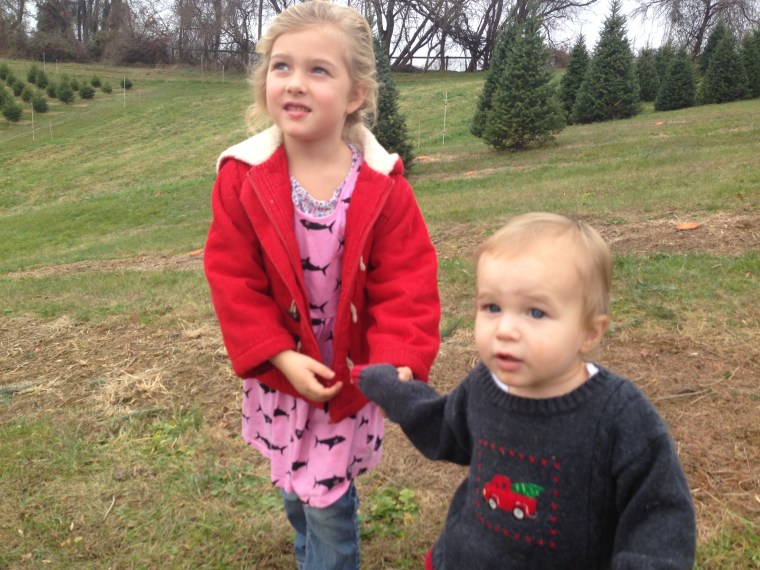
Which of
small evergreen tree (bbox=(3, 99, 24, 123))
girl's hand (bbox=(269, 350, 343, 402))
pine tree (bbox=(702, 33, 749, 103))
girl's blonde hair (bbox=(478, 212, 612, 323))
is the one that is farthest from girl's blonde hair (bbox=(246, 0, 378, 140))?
small evergreen tree (bbox=(3, 99, 24, 123))

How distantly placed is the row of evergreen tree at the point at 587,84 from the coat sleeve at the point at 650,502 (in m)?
14.5

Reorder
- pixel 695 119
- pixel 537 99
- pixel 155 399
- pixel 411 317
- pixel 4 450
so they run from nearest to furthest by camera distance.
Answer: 1. pixel 411 317
2. pixel 4 450
3. pixel 155 399
4. pixel 537 99
5. pixel 695 119

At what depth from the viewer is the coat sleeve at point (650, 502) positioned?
1254 mm

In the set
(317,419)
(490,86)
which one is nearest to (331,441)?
(317,419)

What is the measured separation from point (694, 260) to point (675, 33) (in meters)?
37.4

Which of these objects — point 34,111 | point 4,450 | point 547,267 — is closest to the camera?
point 547,267

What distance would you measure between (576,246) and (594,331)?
18 centimetres

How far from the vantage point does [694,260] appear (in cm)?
548

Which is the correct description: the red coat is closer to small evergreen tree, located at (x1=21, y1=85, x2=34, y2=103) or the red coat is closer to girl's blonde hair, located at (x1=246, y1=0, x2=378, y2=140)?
girl's blonde hair, located at (x1=246, y1=0, x2=378, y2=140)

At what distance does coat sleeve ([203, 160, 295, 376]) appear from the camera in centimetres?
192

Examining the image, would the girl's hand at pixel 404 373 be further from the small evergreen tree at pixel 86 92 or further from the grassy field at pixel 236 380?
the small evergreen tree at pixel 86 92

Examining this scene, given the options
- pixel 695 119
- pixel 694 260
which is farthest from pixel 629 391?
pixel 695 119

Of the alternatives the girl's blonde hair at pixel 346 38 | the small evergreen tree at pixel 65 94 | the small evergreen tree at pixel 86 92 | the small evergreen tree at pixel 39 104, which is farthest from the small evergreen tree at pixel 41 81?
the girl's blonde hair at pixel 346 38

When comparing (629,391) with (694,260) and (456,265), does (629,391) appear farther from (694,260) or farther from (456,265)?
(456,265)
